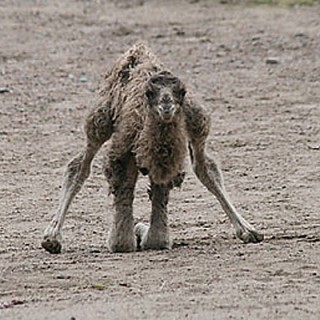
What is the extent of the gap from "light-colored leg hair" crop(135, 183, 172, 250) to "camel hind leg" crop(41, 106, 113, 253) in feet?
1.50

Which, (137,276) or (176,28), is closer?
(137,276)

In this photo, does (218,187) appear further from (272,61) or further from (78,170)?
(272,61)

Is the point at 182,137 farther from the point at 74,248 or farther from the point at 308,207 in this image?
the point at 308,207

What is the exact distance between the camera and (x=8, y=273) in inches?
323

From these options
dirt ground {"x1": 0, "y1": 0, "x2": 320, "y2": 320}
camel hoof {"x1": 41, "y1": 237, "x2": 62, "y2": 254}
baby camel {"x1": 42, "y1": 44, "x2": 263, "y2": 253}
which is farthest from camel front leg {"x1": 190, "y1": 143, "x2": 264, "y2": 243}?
camel hoof {"x1": 41, "y1": 237, "x2": 62, "y2": 254}

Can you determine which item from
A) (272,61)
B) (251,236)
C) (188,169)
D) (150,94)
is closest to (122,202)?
(251,236)

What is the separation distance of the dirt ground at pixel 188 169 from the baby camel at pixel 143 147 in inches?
8.5

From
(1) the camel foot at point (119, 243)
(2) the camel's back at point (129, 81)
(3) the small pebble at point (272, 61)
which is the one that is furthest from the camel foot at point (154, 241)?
(3) the small pebble at point (272, 61)

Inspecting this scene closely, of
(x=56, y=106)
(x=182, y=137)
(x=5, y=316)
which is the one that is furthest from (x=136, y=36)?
(x=5, y=316)

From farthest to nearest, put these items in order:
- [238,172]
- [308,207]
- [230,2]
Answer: [230,2], [238,172], [308,207]

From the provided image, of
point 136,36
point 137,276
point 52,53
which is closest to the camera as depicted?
point 137,276

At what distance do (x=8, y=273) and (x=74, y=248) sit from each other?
1.07 m

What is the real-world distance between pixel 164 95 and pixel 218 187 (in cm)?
106

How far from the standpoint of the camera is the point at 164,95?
8359mm
